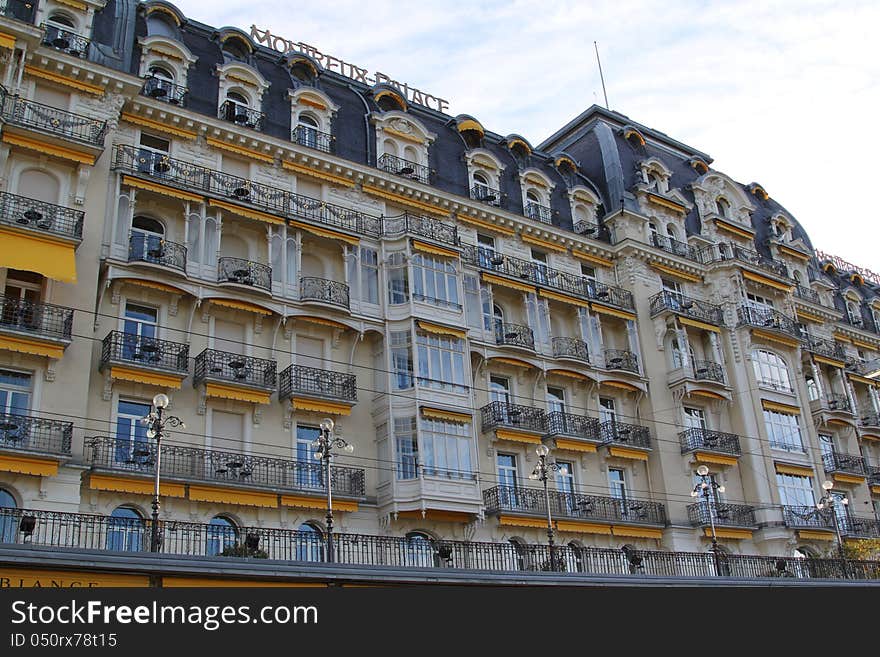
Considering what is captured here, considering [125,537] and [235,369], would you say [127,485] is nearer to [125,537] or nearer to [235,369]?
[125,537]

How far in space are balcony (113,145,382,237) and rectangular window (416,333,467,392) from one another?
4.28m

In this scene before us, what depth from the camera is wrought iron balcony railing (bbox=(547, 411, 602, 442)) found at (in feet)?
106

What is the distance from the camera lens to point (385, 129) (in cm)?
3425

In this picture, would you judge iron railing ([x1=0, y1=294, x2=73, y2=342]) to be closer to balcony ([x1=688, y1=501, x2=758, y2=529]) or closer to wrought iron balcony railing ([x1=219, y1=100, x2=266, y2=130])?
wrought iron balcony railing ([x1=219, y1=100, x2=266, y2=130])

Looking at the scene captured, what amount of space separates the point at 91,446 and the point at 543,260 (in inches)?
761

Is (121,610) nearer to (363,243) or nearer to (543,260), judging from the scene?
(363,243)

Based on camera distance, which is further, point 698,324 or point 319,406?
point 698,324

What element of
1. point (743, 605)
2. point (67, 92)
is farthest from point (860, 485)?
point (67, 92)

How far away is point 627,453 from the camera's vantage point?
33938mm

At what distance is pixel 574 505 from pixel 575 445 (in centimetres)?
218

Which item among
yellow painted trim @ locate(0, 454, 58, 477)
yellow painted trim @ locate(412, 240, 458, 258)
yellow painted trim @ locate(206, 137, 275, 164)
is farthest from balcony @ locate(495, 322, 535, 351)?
yellow painted trim @ locate(0, 454, 58, 477)

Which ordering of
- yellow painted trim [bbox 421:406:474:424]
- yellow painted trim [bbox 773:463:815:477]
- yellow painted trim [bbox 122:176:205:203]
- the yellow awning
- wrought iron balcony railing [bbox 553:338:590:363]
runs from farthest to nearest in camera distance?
yellow painted trim [bbox 773:463:815:477] < wrought iron balcony railing [bbox 553:338:590:363] < yellow painted trim [bbox 421:406:474:424] < yellow painted trim [bbox 122:176:205:203] < the yellow awning

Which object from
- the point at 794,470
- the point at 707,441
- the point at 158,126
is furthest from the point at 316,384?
the point at 794,470

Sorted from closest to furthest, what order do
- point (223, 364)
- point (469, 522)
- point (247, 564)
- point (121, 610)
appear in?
point (121, 610)
point (247, 564)
point (223, 364)
point (469, 522)
